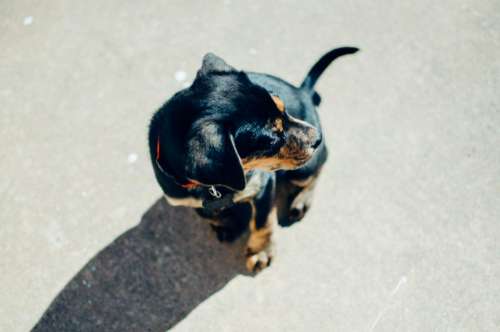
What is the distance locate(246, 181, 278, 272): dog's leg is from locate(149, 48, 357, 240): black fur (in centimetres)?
2

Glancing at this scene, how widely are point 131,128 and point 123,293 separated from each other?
143cm

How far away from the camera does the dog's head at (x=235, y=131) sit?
224cm

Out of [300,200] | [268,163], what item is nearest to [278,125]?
[268,163]

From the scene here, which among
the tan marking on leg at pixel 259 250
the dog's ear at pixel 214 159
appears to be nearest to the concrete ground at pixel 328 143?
the tan marking on leg at pixel 259 250

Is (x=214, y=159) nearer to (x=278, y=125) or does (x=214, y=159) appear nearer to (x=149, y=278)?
(x=278, y=125)

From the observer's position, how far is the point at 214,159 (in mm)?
2240

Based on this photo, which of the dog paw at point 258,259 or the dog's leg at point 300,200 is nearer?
the dog paw at point 258,259

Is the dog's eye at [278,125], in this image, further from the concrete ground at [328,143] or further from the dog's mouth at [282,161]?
the concrete ground at [328,143]

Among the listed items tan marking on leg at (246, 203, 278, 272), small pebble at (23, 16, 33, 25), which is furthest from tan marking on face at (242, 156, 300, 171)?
small pebble at (23, 16, 33, 25)

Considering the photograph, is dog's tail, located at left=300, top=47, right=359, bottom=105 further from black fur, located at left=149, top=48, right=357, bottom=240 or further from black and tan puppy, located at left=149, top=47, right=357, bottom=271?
black fur, located at left=149, top=48, right=357, bottom=240

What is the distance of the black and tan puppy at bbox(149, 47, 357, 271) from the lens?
7.43 feet

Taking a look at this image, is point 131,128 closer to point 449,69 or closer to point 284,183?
point 284,183

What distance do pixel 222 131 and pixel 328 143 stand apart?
5.43ft

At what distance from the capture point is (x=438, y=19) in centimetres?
424
